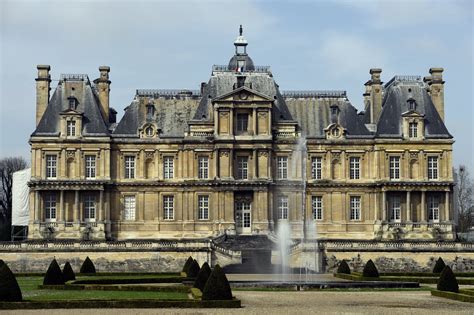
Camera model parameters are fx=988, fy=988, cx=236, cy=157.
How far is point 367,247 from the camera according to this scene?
1940 inches

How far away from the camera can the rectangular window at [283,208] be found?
57938 millimetres

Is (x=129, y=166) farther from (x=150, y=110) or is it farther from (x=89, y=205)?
(x=150, y=110)

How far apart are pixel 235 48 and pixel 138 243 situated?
20.8 meters

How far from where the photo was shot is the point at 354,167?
192ft

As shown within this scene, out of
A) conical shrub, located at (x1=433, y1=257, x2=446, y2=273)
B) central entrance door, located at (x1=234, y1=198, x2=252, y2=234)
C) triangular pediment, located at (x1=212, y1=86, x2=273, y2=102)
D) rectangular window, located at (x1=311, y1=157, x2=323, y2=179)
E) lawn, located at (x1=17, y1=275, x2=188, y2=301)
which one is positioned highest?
triangular pediment, located at (x1=212, y1=86, x2=273, y2=102)

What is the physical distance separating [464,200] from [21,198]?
39.6 metres

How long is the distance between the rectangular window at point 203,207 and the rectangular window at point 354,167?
8.65 meters

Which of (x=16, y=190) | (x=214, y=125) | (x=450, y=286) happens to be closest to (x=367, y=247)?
(x=214, y=125)

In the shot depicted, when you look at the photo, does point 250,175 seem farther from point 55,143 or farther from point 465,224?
point 465,224

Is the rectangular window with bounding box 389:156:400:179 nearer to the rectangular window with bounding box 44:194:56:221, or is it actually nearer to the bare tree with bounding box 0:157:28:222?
the rectangular window with bounding box 44:194:56:221

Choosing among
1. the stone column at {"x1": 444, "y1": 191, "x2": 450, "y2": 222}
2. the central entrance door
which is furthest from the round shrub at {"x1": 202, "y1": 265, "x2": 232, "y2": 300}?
the stone column at {"x1": 444, "y1": 191, "x2": 450, "y2": 222}

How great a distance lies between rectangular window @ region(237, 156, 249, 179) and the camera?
57.5 metres

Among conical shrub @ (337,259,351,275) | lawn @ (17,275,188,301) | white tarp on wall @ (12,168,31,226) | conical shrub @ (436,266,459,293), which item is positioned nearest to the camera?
lawn @ (17,275,188,301)

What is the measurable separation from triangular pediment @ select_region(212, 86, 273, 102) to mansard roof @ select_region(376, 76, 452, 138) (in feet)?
23.8
